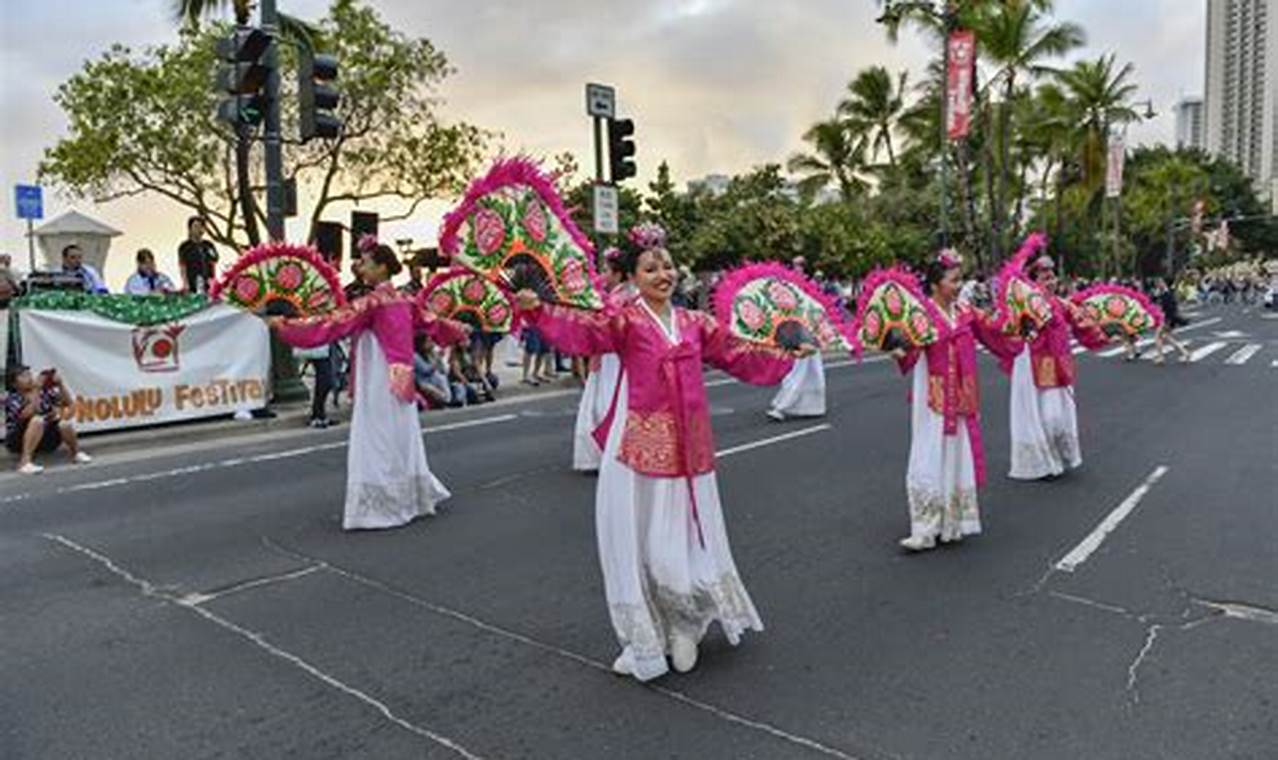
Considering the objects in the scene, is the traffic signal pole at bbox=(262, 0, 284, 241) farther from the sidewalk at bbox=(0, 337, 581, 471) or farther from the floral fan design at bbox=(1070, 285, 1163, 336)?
the floral fan design at bbox=(1070, 285, 1163, 336)

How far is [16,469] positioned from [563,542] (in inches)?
231

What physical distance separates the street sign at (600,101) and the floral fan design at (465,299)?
822 cm

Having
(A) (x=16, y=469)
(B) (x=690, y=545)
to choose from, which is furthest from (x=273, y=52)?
(B) (x=690, y=545)

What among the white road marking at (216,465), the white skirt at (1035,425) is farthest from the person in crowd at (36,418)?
the white skirt at (1035,425)

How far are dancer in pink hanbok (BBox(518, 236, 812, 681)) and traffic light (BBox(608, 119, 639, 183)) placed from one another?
10679mm

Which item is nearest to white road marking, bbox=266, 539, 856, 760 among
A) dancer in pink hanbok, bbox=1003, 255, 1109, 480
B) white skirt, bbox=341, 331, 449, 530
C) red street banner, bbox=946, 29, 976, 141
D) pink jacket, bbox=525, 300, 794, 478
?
white skirt, bbox=341, 331, 449, 530

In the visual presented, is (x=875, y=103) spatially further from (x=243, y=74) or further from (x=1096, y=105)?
(x=243, y=74)

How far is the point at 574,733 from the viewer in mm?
3684

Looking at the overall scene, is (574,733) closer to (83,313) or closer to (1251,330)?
(83,313)

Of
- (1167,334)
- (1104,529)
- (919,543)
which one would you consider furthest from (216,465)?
(1167,334)

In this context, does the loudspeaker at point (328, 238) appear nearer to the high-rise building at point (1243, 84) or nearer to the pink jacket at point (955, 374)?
the pink jacket at point (955, 374)

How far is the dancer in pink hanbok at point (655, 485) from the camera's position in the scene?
4.12 m

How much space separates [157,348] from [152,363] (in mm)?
176

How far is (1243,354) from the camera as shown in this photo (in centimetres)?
2175
